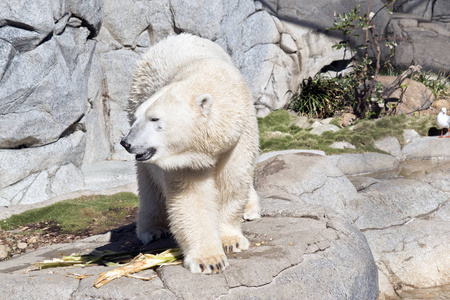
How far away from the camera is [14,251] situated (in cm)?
516

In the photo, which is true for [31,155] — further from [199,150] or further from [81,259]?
[199,150]

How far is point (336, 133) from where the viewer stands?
9.88 metres

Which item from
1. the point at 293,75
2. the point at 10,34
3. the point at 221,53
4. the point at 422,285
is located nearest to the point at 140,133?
the point at 221,53

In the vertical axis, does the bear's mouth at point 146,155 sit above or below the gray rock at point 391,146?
above

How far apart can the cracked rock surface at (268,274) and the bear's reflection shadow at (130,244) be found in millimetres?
26

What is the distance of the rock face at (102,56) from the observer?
21.5ft

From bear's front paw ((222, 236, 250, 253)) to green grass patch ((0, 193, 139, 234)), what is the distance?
294 cm

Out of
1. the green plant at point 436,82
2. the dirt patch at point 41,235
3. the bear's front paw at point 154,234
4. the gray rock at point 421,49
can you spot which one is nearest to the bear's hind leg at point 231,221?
the bear's front paw at point 154,234

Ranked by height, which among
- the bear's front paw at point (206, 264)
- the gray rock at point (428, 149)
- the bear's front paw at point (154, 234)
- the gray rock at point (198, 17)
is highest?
the gray rock at point (198, 17)

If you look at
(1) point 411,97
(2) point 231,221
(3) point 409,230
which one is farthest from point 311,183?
(1) point 411,97

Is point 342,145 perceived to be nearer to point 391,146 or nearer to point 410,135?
point 391,146

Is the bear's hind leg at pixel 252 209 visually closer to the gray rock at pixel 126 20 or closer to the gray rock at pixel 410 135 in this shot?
the gray rock at pixel 126 20

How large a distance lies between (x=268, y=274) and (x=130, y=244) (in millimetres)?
1514

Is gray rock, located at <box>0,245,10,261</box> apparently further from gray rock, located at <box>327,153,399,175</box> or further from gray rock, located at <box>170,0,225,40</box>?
gray rock, located at <box>170,0,225,40</box>
